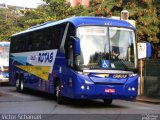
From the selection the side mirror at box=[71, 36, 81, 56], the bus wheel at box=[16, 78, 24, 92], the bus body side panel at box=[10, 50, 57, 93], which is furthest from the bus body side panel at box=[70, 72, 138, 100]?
the bus wheel at box=[16, 78, 24, 92]

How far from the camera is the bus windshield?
16.5 meters

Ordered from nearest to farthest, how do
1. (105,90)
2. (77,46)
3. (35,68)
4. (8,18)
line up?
(77,46) < (105,90) < (35,68) < (8,18)

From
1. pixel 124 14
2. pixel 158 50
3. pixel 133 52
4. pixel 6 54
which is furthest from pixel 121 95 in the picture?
pixel 6 54

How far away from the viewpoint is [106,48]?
1683 cm

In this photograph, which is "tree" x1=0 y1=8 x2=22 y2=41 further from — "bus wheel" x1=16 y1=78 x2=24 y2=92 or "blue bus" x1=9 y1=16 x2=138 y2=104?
"blue bus" x1=9 y1=16 x2=138 y2=104

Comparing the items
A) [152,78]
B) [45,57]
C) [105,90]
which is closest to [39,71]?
[45,57]

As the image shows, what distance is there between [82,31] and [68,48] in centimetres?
92

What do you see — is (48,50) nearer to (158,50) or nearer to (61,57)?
(61,57)

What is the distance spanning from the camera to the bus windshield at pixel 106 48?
1650cm

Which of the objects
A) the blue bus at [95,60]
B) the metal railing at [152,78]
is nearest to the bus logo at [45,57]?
the blue bus at [95,60]

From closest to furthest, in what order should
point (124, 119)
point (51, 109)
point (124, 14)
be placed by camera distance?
point (124, 119)
point (51, 109)
point (124, 14)

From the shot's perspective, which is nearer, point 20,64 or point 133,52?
point 133,52

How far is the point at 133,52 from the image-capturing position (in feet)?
56.4

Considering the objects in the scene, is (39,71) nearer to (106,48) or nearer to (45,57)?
(45,57)
